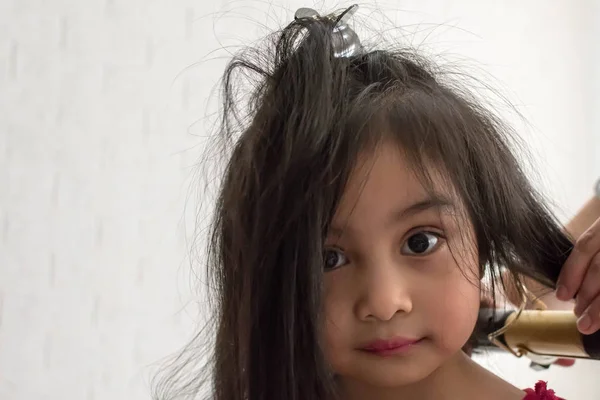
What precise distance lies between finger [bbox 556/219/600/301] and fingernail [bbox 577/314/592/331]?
0.07ft

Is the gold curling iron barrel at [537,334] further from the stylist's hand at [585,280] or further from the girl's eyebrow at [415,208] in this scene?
the girl's eyebrow at [415,208]

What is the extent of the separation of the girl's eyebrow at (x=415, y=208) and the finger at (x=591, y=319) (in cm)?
13

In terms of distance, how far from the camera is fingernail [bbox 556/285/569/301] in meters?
0.53

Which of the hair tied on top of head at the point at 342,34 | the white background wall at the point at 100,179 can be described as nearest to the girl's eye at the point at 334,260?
the hair tied on top of head at the point at 342,34

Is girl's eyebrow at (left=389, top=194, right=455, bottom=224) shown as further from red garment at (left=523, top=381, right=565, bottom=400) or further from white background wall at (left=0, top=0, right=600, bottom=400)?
white background wall at (left=0, top=0, right=600, bottom=400)

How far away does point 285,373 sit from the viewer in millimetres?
484

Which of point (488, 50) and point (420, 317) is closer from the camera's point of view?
point (420, 317)

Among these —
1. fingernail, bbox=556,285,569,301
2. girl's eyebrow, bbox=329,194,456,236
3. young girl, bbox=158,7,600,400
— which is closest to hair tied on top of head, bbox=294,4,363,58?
young girl, bbox=158,7,600,400

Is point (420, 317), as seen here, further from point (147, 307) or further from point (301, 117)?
point (147, 307)

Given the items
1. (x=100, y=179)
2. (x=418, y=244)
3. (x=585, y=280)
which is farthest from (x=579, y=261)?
(x=100, y=179)

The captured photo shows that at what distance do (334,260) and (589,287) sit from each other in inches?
7.3

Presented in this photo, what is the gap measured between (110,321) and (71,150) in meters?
0.17

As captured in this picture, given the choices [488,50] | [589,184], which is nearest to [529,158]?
[488,50]

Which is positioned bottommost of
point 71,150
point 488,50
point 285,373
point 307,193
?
point 285,373
